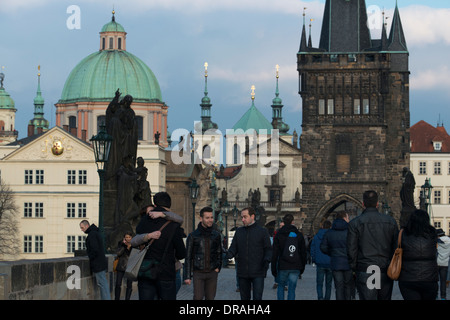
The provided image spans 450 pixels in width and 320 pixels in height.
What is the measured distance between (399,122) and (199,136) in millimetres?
57572

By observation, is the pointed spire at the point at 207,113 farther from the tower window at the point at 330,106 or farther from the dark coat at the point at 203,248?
the dark coat at the point at 203,248

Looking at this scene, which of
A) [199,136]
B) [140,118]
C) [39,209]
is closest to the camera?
[39,209]

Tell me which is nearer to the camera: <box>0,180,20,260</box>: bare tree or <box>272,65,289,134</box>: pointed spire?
<box>0,180,20,260</box>: bare tree

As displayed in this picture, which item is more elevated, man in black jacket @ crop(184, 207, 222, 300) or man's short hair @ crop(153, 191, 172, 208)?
man's short hair @ crop(153, 191, 172, 208)

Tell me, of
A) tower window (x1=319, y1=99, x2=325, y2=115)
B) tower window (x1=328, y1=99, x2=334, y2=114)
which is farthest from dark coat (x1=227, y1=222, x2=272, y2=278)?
tower window (x1=328, y1=99, x2=334, y2=114)

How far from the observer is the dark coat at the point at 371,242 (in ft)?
39.1

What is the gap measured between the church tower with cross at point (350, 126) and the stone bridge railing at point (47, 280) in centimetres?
6021

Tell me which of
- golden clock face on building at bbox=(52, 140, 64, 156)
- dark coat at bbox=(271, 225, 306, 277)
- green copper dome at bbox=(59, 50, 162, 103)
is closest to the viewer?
dark coat at bbox=(271, 225, 306, 277)

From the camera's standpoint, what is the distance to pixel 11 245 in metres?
70.3

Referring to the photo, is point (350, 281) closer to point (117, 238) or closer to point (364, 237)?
point (364, 237)

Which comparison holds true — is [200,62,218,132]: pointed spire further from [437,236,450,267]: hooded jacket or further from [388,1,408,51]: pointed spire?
[437,236,450,267]: hooded jacket

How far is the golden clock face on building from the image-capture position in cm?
7506

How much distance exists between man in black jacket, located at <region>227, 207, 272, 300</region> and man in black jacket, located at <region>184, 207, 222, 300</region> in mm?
941
